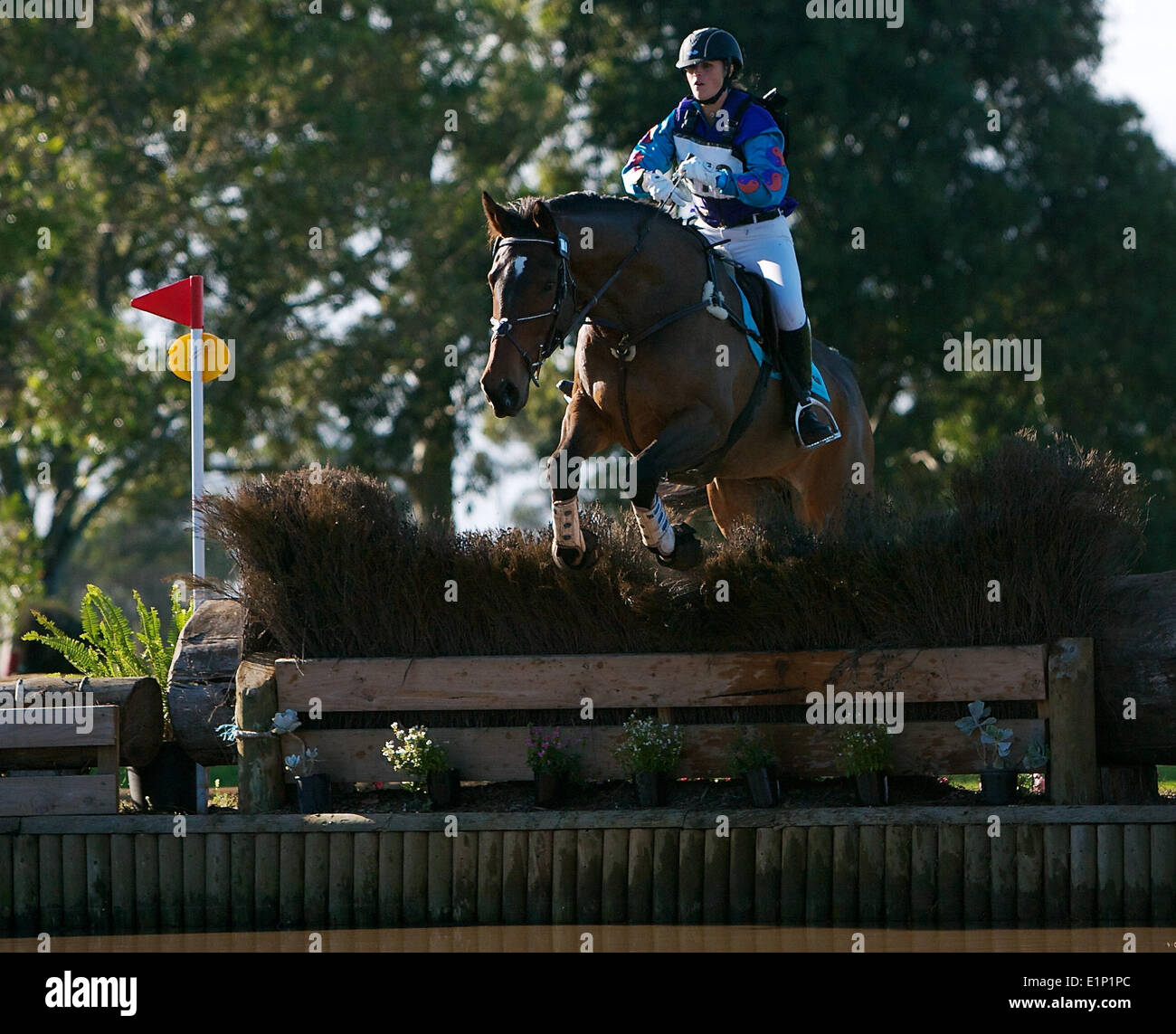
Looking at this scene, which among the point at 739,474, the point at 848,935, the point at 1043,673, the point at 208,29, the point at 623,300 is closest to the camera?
the point at 848,935

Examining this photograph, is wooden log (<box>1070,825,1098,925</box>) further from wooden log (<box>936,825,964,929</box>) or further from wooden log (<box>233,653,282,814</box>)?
wooden log (<box>233,653,282,814</box>)

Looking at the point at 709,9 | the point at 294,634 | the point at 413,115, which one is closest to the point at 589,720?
the point at 294,634

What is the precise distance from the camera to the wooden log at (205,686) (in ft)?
22.1

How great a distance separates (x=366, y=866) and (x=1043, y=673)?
2.74 metres

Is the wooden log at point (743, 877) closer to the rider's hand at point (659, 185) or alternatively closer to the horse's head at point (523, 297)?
the horse's head at point (523, 297)

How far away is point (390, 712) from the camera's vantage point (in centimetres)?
670

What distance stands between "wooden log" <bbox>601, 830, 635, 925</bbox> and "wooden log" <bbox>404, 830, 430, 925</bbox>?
70 centimetres

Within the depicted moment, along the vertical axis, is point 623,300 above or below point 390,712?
above

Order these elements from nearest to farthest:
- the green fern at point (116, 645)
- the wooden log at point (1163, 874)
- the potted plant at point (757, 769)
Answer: the wooden log at point (1163, 874) → the potted plant at point (757, 769) → the green fern at point (116, 645)

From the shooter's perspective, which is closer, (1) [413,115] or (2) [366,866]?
(2) [366,866]

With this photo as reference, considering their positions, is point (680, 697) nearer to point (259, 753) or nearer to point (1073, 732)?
point (1073, 732)

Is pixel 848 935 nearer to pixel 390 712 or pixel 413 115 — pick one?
pixel 390 712

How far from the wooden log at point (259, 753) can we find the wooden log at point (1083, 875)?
291cm

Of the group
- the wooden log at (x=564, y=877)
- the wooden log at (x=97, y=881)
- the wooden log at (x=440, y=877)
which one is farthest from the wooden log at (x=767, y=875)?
the wooden log at (x=97, y=881)
